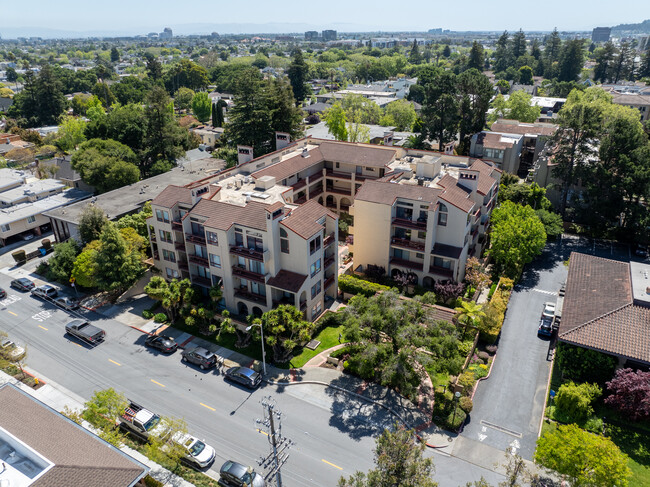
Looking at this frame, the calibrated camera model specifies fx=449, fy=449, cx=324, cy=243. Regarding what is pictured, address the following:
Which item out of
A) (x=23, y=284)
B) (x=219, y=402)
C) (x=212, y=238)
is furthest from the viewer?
(x=23, y=284)

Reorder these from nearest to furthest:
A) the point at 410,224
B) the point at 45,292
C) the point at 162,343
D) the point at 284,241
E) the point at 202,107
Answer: the point at 162,343
the point at 284,241
the point at 410,224
the point at 45,292
the point at 202,107

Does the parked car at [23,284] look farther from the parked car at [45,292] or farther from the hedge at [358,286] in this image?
the hedge at [358,286]

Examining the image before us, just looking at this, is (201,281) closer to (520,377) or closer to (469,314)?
(469,314)

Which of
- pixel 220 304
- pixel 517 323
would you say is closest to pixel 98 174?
pixel 220 304

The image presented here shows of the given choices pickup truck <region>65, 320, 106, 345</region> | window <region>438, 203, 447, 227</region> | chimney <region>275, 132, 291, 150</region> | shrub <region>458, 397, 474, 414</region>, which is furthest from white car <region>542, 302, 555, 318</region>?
pickup truck <region>65, 320, 106, 345</region>

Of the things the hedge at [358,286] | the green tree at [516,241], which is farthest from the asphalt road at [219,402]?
the green tree at [516,241]

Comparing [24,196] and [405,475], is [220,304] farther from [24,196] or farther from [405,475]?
[24,196]

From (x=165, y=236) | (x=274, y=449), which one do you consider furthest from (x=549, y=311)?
(x=165, y=236)

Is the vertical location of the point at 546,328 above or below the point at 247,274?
below
